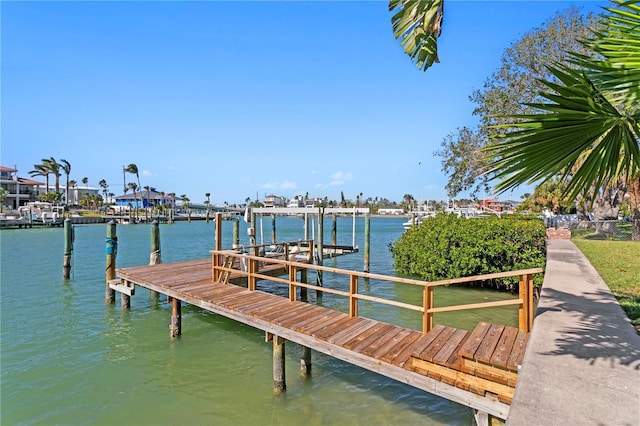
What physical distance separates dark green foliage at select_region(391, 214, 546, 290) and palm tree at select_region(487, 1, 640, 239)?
36.9 feet

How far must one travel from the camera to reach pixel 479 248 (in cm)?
1355

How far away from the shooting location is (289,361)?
8.16m

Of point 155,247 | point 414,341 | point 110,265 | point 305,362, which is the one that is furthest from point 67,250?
point 414,341

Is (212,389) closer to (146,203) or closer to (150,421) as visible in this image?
(150,421)

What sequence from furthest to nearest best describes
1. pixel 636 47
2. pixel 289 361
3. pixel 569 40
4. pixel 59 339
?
pixel 569 40 → pixel 59 339 → pixel 289 361 → pixel 636 47

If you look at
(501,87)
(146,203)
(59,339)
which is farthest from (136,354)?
(146,203)

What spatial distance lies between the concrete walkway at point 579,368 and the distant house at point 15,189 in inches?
3798

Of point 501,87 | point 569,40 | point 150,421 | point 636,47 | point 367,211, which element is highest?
point 569,40

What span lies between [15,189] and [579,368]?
10271 centimetres

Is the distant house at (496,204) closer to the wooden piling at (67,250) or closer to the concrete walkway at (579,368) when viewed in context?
the wooden piling at (67,250)

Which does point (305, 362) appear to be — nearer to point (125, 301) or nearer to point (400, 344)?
point (400, 344)

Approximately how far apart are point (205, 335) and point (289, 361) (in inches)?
120

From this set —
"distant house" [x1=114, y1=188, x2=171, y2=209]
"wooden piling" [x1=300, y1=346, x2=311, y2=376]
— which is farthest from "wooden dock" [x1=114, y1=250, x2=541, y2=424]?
"distant house" [x1=114, y1=188, x2=171, y2=209]

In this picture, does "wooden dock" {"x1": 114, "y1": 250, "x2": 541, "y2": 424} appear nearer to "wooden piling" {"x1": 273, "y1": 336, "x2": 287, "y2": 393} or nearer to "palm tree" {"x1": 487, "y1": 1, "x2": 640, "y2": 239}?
"wooden piling" {"x1": 273, "y1": 336, "x2": 287, "y2": 393}
